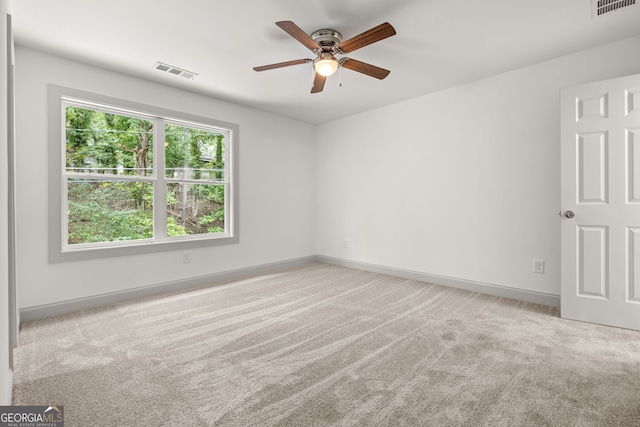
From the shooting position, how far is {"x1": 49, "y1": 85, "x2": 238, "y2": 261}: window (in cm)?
306

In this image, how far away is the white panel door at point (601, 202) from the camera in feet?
8.34

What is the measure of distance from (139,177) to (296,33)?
8.34 feet

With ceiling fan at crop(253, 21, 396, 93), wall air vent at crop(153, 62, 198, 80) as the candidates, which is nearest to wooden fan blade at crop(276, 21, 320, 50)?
ceiling fan at crop(253, 21, 396, 93)

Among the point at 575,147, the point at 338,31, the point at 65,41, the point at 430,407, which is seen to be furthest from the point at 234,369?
the point at 575,147

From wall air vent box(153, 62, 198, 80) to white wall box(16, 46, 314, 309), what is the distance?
1.44 feet

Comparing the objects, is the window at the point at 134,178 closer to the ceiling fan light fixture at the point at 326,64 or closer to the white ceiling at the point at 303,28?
the white ceiling at the point at 303,28

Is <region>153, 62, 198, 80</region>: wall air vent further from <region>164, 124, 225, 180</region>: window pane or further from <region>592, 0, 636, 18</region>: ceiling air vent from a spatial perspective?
<region>592, 0, 636, 18</region>: ceiling air vent

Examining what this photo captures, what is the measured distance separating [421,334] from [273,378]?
128 centimetres

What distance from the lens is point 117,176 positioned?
3.37 meters

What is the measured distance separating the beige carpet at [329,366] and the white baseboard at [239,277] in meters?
0.14

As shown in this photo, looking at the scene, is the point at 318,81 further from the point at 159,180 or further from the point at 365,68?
the point at 159,180

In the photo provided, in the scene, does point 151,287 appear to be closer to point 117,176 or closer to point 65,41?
point 117,176

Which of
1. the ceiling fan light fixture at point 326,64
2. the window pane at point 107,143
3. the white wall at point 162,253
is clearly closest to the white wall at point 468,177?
the white wall at point 162,253

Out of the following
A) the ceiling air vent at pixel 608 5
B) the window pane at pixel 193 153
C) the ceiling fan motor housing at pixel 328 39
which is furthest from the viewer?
the window pane at pixel 193 153
